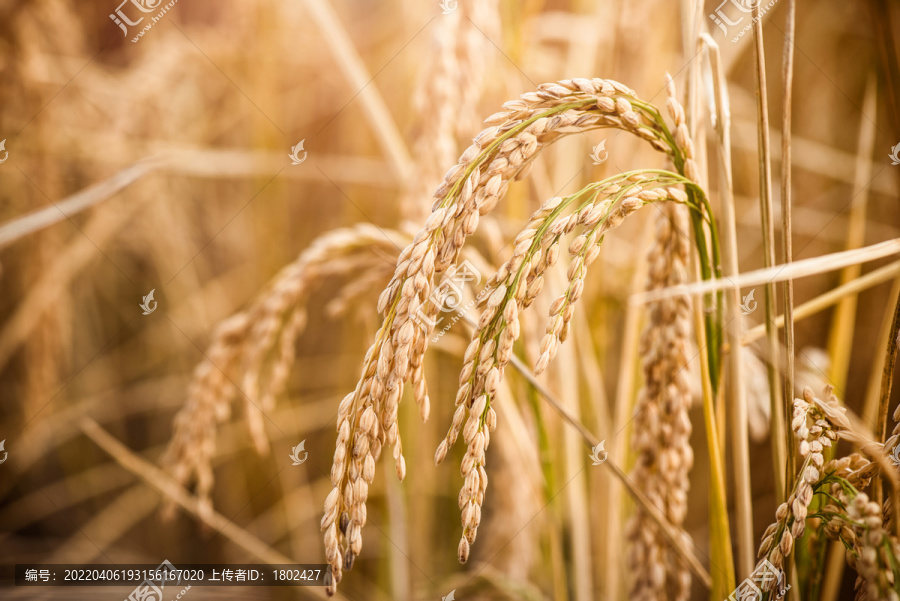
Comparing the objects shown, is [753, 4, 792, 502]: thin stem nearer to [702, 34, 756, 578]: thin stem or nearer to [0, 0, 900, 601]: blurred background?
[702, 34, 756, 578]: thin stem

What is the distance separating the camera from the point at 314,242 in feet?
2.23

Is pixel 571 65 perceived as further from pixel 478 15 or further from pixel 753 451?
pixel 753 451

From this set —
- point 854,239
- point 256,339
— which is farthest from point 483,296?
point 854,239

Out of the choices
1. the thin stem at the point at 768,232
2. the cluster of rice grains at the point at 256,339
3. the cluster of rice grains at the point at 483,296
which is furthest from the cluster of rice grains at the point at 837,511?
the cluster of rice grains at the point at 256,339

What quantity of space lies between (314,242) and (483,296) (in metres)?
0.39

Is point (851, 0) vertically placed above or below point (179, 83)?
below

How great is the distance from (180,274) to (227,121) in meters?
0.55

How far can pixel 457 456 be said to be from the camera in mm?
950

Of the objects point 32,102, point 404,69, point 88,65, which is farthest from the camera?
point 404,69

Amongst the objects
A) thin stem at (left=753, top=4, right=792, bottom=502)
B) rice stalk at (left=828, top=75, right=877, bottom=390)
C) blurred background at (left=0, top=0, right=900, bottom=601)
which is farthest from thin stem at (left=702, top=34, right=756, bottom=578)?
rice stalk at (left=828, top=75, right=877, bottom=390)

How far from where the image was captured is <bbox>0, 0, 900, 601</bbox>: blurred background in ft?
2.35

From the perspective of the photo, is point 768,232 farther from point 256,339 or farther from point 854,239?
point 256,339

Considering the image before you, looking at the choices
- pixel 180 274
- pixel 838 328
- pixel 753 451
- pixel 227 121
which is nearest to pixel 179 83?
pixel 227 121

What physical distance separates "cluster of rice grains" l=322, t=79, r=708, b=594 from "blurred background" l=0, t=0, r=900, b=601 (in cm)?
25
